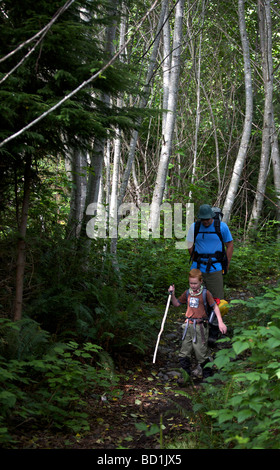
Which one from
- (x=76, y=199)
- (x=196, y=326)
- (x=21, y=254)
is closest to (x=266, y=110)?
(x=76, y=199)

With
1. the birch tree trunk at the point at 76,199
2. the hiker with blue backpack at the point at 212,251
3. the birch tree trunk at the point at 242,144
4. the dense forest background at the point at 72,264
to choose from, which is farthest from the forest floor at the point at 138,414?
the birch tree trunk at the point at 242,144

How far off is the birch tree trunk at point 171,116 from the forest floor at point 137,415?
6.66 meters

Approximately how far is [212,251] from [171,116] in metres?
6.81

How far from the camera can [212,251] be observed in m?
6.61

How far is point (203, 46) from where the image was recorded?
66.1 ft

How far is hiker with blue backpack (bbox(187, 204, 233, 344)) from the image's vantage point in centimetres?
657

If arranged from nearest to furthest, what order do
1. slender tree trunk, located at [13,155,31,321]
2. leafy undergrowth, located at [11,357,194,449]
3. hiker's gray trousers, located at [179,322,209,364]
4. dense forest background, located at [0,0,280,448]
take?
dense forest background, located at [0,0,280,448]
leafy undergrowth, located at [11,357,194,449]
slender tree trunk, located at [13,155,31,321]
hiker's gray trousers, located at [179,322,209,364]

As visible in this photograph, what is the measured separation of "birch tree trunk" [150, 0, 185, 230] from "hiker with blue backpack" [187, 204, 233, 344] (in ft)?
19.6

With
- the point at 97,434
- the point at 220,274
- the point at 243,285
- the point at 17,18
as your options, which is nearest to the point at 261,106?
the point at 243,285

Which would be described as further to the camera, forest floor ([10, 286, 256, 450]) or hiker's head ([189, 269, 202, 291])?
hiker's head ([189, 269, 202, 291])

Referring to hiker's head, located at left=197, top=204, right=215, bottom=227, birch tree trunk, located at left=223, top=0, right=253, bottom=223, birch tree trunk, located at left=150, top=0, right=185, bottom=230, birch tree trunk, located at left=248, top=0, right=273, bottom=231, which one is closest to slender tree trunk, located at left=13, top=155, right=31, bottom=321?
hiker's head, located at left=197, top=204, right=215, bottom=227

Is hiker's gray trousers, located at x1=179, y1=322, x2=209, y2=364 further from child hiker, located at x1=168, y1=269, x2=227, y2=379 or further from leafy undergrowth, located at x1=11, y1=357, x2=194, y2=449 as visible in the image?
leafy undergrowth, located at x1=11, y1=357, x2=194, y2=449

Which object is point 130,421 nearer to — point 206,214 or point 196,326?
point 196,326

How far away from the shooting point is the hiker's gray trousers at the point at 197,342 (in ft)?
18.4
